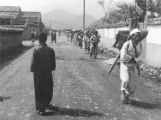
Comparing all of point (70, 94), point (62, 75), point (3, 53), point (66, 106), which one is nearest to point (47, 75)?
point (66, 106)

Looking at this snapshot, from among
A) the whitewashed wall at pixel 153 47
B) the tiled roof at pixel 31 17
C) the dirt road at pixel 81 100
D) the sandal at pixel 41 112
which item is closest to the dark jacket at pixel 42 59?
the sandal at pixel 41 112

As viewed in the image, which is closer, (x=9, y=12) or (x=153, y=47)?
(x=153, y=47)

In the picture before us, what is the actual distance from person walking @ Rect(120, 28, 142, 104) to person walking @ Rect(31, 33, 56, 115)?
196 centimetres

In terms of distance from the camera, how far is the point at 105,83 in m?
12.5

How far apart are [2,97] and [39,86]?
7.22 feet

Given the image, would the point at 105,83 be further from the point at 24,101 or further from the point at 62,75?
the point at 24,101

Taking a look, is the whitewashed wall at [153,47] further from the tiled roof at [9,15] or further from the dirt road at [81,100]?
the tiled roof at [9,15]

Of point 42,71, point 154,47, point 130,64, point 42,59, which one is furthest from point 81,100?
point 154,47

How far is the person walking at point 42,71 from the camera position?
25.7ft

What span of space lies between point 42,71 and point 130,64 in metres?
2.34

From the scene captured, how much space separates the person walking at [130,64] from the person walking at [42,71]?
196 centimetres

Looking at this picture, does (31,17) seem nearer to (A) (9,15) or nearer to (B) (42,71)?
(A) (9,15)

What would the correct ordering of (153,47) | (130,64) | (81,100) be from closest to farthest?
(130,64) < (81,100) < (153,47)

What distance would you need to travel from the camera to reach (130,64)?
8969 mm
